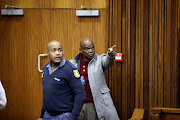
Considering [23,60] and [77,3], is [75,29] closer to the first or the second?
[77,3]

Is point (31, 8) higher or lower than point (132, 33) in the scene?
higher

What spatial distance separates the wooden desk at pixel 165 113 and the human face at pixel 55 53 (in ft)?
2.99

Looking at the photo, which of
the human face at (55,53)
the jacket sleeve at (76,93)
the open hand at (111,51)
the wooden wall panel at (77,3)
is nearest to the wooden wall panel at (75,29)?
the wooden wall panel at (77,3)

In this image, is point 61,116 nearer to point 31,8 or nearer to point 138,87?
point 138,87

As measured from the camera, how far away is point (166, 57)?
3795mm

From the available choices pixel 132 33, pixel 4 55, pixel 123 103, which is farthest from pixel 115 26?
pixel 4 55

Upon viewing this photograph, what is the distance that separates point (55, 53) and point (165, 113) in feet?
3.52

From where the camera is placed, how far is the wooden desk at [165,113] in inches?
86.1

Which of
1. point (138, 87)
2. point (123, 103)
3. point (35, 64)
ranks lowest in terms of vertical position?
point (123, 103)

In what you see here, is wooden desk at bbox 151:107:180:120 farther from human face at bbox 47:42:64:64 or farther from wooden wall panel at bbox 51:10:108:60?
wooden wall panel at bbox 51:10:108:60

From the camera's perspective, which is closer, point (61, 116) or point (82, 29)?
point (61, 116)

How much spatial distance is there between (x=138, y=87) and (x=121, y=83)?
9.9 inches

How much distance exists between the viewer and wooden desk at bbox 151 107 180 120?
7.18 feet

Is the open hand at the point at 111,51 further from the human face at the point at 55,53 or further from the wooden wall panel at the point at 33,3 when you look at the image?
the wooden wall panel at the point at 33,3
